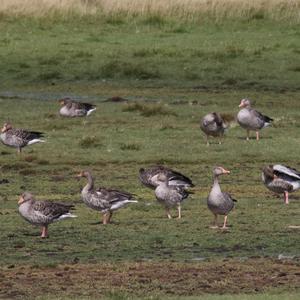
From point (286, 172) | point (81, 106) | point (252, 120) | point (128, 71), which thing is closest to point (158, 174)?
point (286, 172)

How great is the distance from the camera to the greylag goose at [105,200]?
17.1m

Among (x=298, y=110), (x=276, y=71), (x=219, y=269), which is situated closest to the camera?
(x=219, y=269)

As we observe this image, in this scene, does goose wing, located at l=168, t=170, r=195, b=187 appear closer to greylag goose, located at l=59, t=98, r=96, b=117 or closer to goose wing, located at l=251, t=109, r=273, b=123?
→ goose wing, located at l=251, t=109, r=273, b=123

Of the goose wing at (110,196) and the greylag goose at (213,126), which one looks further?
the greylag goose at (213,126)

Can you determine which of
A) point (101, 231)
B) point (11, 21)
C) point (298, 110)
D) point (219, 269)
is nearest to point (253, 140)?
point (298, 110)

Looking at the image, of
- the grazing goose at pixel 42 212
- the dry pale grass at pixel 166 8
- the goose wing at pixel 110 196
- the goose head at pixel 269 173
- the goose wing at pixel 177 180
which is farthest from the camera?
the dry pale grass at pixel 166 8

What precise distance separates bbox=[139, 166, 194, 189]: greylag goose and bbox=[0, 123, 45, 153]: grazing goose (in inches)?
197

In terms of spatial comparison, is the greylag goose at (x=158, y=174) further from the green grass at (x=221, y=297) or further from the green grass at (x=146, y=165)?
the green grass at (x=221, y=297)

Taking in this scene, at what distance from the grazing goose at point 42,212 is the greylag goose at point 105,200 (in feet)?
2.80

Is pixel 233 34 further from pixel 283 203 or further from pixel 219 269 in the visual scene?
pixel 219 269

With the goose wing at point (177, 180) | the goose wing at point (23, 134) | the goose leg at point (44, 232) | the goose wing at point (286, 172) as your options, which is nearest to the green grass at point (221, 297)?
the goose leg at point (44, 232)

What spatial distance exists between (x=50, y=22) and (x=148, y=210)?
23757mm

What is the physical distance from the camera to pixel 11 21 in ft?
136

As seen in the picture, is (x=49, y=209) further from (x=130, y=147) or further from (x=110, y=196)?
(x=130, y=147)
